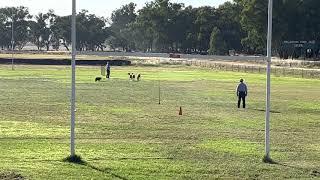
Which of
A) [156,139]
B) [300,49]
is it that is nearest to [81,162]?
[156,139]

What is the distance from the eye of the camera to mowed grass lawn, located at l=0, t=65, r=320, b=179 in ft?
51.2

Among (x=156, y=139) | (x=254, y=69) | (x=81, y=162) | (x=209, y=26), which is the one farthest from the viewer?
(x=209, y=26)

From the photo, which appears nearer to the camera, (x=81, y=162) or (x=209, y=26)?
(x=81, y=162)

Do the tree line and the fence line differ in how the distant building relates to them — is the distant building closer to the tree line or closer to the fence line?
the tree line

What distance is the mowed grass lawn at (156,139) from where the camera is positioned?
614 inches

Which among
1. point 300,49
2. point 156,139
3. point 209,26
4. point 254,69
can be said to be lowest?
point 156,139

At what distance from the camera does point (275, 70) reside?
84.9 metres

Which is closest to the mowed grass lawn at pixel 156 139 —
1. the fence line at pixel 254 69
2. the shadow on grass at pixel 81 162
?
the shadow on grass at pixel 81 162

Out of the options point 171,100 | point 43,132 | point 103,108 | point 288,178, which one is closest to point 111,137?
point 43,132

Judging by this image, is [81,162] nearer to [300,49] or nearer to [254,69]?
[254,69]

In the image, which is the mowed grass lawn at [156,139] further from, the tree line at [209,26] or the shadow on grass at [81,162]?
the tree line at [209,26]

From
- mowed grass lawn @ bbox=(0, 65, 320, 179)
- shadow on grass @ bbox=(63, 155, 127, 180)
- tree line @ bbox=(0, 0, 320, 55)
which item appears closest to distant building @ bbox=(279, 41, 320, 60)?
tree line @ bbox=(0, 0, 320, 55)

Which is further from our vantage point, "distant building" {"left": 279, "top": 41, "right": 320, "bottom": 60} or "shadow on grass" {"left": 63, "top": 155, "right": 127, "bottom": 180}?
"distant building" {"left": 279, "top": 41, "right": 320, "bottom": 60}

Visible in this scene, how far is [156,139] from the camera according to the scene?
21391 mm
